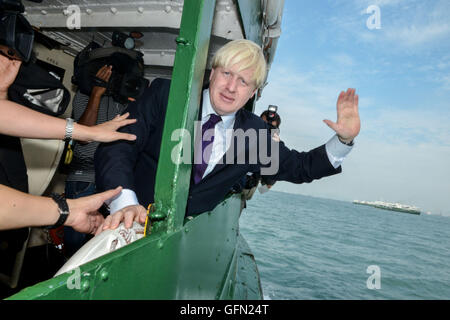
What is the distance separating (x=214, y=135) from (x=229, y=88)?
38 cm

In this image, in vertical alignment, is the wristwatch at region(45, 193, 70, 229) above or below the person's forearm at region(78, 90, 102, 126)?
below

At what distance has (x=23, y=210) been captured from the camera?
2.97ft

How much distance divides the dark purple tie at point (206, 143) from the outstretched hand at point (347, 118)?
102cm

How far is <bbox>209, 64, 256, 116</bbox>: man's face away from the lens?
2002 millimetres

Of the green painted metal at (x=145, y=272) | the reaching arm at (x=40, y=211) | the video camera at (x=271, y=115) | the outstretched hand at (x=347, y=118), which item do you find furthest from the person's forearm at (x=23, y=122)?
the video camera at (x=271, y=115)

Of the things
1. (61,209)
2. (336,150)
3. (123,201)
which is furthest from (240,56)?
(61,209)

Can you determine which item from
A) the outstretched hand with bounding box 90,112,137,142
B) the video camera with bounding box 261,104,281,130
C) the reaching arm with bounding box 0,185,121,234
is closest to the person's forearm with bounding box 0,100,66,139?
the outstretched hand with bounding box 90,112,137,142

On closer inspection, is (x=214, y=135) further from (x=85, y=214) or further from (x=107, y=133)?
(x=85, y=214)

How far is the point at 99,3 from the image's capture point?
284 centimetres

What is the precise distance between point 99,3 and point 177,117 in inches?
101

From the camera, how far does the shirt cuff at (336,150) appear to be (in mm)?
2373

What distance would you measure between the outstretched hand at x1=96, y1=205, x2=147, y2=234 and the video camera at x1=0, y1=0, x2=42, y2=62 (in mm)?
1120

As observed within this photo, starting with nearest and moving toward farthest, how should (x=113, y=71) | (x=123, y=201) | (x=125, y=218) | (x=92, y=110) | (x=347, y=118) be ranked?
(x=125, y=218) → (x=123, y=201) → (x=347, y=118) → (x=92, y=110) → (x=113, y=71)

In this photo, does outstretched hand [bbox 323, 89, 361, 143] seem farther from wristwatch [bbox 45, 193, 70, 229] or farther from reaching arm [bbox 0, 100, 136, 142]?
wristwatch [bbox 45, 193, 70, 229]
